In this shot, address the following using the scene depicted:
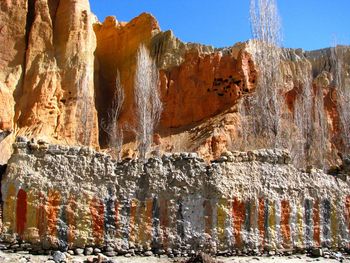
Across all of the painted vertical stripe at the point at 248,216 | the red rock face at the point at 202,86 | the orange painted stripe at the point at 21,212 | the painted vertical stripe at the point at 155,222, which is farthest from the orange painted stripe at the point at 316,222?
the red rock face at the point at 202,86

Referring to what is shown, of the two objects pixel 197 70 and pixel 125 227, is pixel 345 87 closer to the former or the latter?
pixel 197 70

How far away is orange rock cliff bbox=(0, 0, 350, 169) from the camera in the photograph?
3120 cm

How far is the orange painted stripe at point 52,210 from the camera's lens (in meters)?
11.1

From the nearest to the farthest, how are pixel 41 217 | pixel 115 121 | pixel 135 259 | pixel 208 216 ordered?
pixel 135 259, pixel 41 217, pixel 208 216, pixel 115 121

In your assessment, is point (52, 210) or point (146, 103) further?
point (146, 103)

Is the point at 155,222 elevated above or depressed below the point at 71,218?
below

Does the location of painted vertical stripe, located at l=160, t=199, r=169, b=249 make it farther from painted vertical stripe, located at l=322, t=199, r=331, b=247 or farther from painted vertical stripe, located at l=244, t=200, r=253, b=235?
painted vertical stripe, located at l=322, t=199, r=331, b=247

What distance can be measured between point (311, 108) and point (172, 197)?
23743 mm

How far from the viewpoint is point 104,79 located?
127 ft

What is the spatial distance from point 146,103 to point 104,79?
8939 mm

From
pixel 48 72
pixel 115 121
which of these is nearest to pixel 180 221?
pixel 115 121

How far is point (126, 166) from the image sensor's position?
38.5ft

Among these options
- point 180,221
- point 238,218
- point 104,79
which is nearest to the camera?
point 180,221

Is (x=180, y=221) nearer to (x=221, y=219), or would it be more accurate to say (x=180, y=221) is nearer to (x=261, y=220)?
(x=221, y=219)
